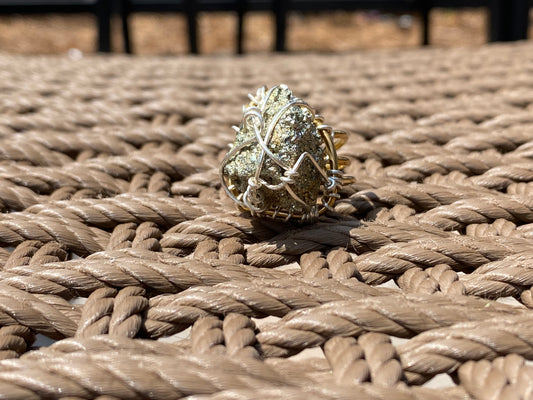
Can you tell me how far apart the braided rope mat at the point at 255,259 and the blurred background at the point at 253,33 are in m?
2.98

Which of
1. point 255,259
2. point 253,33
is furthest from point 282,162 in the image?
point 253,33

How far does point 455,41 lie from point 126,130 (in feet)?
11.9

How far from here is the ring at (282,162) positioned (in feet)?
1.90

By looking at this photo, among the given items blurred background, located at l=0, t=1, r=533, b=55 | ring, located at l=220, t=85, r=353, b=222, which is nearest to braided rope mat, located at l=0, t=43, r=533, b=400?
ring, located at l=220, t=85, r=353, b=222

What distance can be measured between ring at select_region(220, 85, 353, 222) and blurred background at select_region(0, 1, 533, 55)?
3.23 metres

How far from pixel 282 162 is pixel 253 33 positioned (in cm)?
388

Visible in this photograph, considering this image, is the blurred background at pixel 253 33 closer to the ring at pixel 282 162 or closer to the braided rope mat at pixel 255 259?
the braided rope mat at pixel 255 259

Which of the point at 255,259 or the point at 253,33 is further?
the point at 253,33

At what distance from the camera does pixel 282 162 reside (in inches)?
22.6

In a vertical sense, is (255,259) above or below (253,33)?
below

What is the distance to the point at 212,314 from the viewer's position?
50 centimetres

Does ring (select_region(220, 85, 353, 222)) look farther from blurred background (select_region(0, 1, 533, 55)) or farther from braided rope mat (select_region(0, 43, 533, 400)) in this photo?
blurred background (select_region(0, 1, 533, 55))

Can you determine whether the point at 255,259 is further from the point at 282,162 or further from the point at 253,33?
the point at 253,33

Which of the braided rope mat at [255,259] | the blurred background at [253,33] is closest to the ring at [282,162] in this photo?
the braided rope mat at [255,259]
